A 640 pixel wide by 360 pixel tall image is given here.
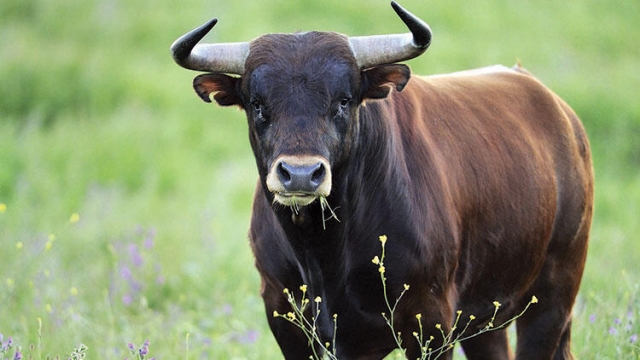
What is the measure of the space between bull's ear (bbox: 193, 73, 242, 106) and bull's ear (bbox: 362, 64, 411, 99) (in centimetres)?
67

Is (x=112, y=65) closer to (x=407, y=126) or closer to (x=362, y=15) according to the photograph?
(x=362, y=15)

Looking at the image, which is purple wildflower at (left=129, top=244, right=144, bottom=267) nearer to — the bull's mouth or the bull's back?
the bull's back

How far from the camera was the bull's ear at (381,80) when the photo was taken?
5.62 m

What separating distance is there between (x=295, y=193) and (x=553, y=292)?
243cm

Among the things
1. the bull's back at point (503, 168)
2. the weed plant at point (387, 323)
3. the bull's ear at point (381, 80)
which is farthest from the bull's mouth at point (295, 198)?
the bull's back at point (503, 168)

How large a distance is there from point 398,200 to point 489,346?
1882 millimetres

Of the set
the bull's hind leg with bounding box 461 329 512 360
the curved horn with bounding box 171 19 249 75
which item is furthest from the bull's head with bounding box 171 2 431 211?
the bull's hind leg with bounding box 461 329 512 360

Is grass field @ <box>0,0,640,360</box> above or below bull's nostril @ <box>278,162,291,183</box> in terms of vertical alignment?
below

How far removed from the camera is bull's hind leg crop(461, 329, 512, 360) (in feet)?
23.5

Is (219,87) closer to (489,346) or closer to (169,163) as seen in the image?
(489,346)

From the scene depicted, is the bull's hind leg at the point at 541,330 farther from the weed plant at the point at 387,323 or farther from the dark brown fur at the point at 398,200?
the weed plant at the point at 387,323

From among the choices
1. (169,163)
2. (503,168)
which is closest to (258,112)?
(503,168)

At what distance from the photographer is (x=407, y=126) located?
6.02 meters

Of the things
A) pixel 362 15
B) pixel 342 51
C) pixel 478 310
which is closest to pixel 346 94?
pixel 342 51
